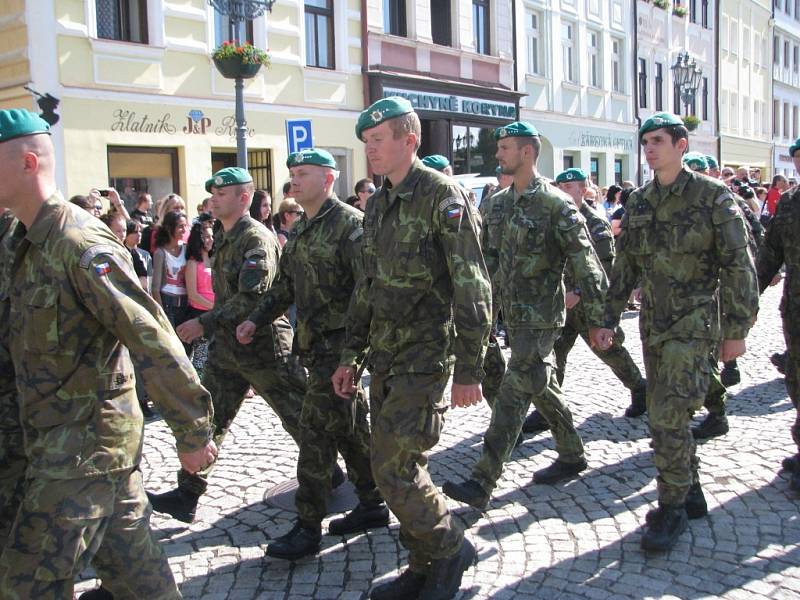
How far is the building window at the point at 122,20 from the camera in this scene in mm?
13766

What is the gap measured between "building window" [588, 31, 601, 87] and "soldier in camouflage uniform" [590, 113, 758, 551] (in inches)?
975

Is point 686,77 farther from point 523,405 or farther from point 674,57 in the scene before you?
point 523,405

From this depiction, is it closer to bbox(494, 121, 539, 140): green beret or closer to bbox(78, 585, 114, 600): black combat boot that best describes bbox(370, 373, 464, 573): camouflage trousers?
bbox(78, 585, 114, 600): black combat boot

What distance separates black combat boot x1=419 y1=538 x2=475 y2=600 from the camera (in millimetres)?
3482

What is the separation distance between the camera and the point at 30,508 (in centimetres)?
256

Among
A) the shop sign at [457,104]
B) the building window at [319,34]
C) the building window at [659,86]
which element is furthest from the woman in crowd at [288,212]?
the building window at [659,86]

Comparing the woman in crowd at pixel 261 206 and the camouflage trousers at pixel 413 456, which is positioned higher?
the woman in crowd at pixel 261 206

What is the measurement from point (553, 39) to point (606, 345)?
72.7ft

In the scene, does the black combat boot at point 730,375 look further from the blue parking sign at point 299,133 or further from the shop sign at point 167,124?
the shop sign at point 167,124

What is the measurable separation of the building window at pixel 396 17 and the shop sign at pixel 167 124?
17.0 feet

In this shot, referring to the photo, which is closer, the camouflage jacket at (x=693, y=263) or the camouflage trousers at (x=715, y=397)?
the camouflage jacket at (x=693, y=263)

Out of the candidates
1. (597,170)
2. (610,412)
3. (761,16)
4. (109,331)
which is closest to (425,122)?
(597,170)

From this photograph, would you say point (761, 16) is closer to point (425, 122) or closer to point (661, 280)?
point (425, 122)

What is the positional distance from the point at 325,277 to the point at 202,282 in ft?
11.7
